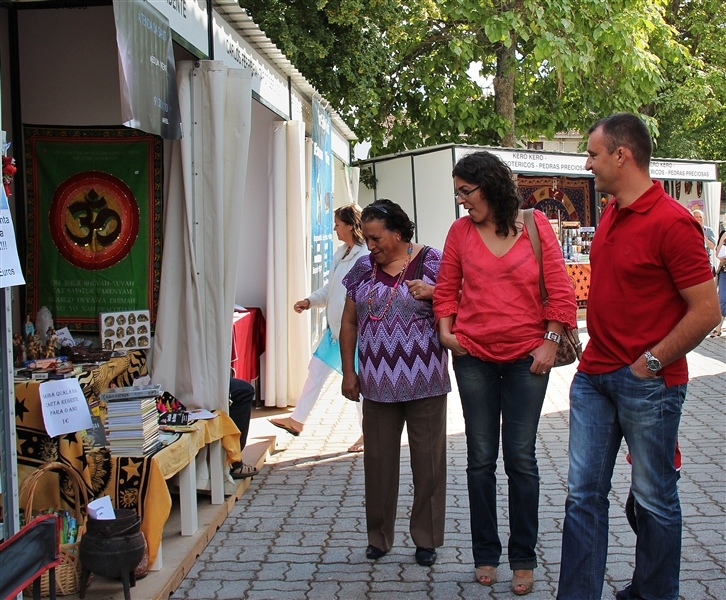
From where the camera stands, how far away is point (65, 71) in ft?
18.2

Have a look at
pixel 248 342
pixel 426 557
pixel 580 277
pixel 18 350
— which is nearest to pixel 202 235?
pixel 18 350

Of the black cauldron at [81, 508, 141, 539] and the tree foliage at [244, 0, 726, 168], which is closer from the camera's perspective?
the black cauldron at [81, 508, 141, 539]

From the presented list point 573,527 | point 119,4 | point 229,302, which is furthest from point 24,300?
point 573,527

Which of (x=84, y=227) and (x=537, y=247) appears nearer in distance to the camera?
(x=537, y=247)

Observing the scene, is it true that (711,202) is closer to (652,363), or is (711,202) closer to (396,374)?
(396,374)

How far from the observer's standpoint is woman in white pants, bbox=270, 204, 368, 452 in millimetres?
6457

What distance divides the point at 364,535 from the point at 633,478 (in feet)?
6.00

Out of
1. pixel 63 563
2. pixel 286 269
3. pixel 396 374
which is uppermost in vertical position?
pixel 286 269

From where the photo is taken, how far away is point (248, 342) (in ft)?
25.6

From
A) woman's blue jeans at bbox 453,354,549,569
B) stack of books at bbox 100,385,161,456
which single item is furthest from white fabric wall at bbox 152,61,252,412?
woman's blue jeans at bbox 453,354,549,569

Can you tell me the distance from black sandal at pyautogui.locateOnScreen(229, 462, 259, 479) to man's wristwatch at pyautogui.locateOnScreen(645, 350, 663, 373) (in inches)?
126

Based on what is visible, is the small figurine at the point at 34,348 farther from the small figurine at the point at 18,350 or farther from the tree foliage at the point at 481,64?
the tree foliage at the point at 481,64

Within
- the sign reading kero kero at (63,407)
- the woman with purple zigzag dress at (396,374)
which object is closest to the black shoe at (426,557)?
the woman with purple zigzag dress at (396,374)

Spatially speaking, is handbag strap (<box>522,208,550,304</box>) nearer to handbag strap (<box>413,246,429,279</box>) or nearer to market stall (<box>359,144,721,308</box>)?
handbag strap (<box>413,246,429,279</box>)
